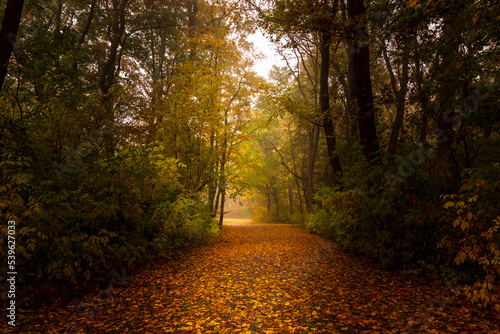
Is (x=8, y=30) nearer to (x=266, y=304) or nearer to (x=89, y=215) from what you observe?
(x=89, y=215)

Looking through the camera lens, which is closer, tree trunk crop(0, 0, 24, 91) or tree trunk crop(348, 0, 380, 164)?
tree trunk crop(0, 0, 24, 91)

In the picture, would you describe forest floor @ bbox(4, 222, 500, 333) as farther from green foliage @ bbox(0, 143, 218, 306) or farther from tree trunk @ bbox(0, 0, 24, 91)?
tree trunk @ bbox(0, 0, 24, 91)

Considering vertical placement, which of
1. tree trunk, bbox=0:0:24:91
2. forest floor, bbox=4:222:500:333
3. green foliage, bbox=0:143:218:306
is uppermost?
tree trunk, bbox=0:0:24:91

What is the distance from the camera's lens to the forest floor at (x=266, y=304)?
402 centimetres

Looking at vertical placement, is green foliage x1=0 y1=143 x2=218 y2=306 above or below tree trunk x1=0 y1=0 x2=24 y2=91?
below

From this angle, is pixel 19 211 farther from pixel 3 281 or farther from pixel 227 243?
pixel 227 243

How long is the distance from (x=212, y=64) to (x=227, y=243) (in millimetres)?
9619

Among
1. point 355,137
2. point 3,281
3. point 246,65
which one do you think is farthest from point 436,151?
point 246,65

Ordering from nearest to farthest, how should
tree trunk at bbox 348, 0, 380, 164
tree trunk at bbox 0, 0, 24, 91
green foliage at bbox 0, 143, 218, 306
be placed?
green foliage at bbox 0, 143, 218, 306 → tree trunk at bbox 0, 0, 24, 91 → tree trunk at bbox 348, 0, 380, 164

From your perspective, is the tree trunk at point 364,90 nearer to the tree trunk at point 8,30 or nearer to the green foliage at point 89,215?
the green foliage at point 89,215

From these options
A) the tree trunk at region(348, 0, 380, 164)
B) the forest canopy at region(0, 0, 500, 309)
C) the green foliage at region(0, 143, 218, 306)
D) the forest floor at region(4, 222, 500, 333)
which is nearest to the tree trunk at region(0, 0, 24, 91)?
the forest canopy at region(0, 0, 500, 309)

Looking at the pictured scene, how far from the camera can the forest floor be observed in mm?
4020

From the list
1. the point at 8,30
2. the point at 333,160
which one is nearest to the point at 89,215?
the point at 8,30

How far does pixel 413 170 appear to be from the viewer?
6.38 metres
